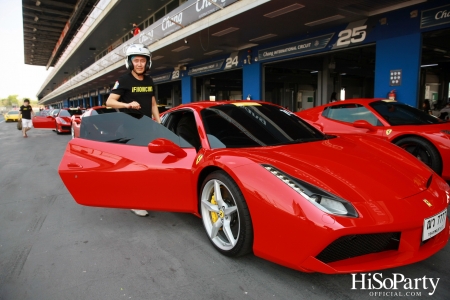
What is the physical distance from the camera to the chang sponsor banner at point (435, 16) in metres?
6.62

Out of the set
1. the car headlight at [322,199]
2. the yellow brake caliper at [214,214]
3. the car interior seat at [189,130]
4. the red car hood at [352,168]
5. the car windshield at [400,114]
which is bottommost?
the yellow brake caliper at [214,214]

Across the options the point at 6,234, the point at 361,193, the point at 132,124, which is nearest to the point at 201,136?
the point at 132,124

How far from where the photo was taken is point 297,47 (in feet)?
33.9

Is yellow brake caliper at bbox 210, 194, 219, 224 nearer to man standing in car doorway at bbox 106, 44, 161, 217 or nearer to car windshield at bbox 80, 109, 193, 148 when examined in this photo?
car windshield at bbox 80, 109, 193, 148

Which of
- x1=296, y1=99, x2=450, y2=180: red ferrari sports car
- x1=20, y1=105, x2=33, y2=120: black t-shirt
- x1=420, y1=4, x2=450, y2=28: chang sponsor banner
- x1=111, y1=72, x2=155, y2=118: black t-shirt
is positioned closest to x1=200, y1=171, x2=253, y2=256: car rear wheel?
x1=111, y1=72, x2=155, y2=118: black t-shirt

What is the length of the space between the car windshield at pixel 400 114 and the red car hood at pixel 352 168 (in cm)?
240

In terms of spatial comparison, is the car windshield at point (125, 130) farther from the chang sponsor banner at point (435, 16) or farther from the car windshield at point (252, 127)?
the chang sponsor banner at point (435, 16)

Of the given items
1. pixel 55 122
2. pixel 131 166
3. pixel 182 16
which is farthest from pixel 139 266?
pixel 55 122

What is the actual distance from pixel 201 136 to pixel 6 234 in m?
2.11

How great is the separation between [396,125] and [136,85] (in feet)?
12.7

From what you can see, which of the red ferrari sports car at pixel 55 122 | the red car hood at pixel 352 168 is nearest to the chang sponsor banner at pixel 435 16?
the red car hood at pixel 352 168

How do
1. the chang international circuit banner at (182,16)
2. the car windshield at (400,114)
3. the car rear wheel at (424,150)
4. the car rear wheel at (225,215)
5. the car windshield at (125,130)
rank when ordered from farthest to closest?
1. the chang international circuit banner at (182,16)
2. the car windshield at (400,114)
3. the car rear wheel at (424,150)
4. the car windshield at (125,130)
5. the car rear wheel at (225,215)

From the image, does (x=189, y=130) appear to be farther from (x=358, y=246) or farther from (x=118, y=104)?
(x=358, y=246)

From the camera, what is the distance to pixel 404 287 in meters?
1.89
